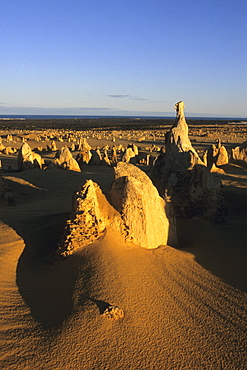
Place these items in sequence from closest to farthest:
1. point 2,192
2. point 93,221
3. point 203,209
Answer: point 93,221
point 203,209
point 2,192

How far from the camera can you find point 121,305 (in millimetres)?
3846

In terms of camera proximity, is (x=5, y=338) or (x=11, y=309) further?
(x=11, y=309)

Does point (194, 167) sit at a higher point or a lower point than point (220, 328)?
higher

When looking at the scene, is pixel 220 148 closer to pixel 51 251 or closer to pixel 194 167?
pixel 194 167

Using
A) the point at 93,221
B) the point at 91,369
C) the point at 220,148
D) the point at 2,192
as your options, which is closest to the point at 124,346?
the point at 91,369

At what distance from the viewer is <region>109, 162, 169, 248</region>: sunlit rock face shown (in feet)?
18.7

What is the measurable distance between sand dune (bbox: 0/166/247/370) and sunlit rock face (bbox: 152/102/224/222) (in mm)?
1699

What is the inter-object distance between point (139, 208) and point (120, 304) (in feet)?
7.57

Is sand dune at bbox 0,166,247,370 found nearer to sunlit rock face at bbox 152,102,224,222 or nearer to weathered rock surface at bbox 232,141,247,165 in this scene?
sunlit rock face at bbox 152,102,224,222

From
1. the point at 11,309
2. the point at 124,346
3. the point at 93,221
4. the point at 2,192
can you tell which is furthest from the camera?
the point at 2,192

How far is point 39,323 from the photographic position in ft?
11.9

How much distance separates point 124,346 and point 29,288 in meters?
1.91

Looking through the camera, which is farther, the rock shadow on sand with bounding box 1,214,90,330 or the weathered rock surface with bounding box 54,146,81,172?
the weathered rock surface with bounding box 54,146,81,172

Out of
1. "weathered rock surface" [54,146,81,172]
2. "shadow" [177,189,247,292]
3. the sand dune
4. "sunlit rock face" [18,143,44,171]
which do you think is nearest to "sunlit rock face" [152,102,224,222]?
"shadow" [177,189,247,292]
